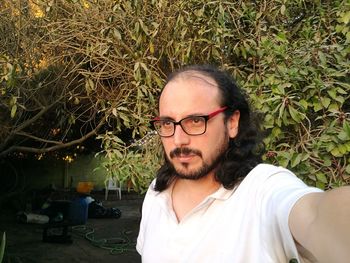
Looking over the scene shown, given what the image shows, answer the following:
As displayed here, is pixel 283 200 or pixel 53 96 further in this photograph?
pixel 53 96

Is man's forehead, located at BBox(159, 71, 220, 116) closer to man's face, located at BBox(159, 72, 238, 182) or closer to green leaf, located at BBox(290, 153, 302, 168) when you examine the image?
man's face, located at BBox(159, 72, 238, 182)

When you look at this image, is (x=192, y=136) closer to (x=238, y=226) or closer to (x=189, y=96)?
(x=189, y=96)

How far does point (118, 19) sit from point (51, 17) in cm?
112

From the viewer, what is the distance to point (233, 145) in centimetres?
170

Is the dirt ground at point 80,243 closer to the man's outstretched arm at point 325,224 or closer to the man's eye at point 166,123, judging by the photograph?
the man's eye at point 166,123

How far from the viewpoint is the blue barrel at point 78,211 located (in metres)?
8.45

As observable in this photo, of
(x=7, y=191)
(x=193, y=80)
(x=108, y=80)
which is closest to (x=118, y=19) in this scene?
(x=108, y=80)

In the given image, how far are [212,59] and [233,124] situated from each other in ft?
5.33

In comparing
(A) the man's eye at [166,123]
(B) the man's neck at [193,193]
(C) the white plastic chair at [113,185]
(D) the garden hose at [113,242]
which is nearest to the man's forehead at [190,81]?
(A) the man's eye at [166,123]

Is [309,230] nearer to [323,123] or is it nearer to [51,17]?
[323,123]

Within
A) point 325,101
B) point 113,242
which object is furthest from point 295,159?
Answer: point 113,242

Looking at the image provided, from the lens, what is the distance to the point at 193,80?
5.34 feet

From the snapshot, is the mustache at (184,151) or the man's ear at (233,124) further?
the man's ear at (233,124)

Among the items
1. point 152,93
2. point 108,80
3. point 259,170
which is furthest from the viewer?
point 108,80
